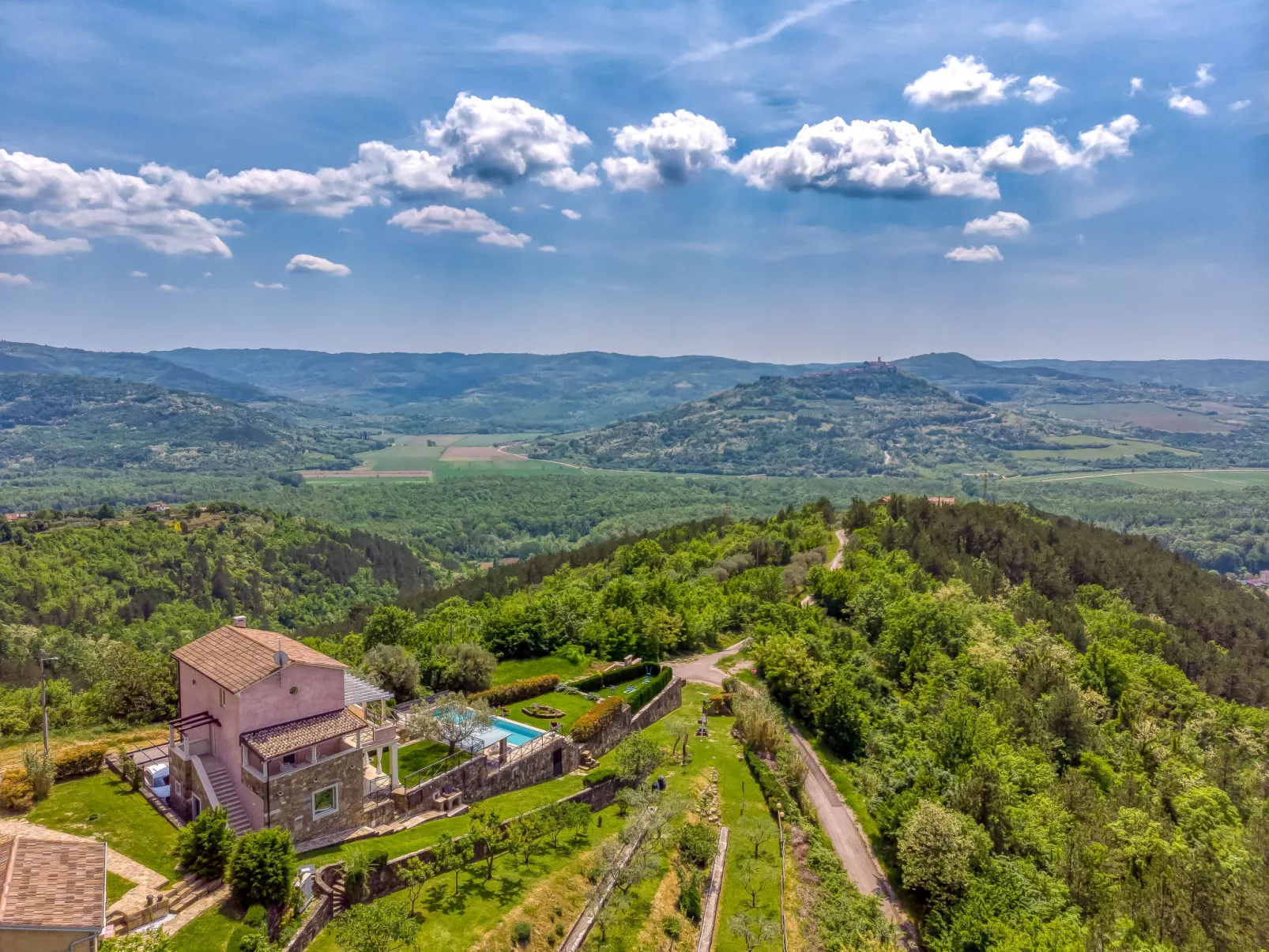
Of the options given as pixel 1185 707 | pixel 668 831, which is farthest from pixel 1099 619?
pixel 668 831

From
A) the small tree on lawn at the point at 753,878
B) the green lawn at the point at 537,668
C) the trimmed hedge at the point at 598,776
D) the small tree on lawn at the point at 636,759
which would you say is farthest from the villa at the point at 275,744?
the green lawn at the point at 537,668

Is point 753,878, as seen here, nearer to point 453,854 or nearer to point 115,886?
point 453,854

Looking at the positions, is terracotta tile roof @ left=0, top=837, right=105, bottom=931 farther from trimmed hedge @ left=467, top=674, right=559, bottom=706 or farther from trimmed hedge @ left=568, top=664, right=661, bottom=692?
trimmed hedge @ left=568, top=664, right=661, bottom=692

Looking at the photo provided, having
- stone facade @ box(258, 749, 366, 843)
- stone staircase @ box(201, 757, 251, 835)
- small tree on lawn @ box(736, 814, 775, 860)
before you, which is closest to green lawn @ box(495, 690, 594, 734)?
small tree on lawn @ box(736, 814, 775, 860)

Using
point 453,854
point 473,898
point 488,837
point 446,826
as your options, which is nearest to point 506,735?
point 446,826

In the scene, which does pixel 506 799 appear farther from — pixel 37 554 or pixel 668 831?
pixel 37 554

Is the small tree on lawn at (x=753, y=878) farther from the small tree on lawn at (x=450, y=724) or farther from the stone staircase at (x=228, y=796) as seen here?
the stone staircase at (x=228, y=796)
